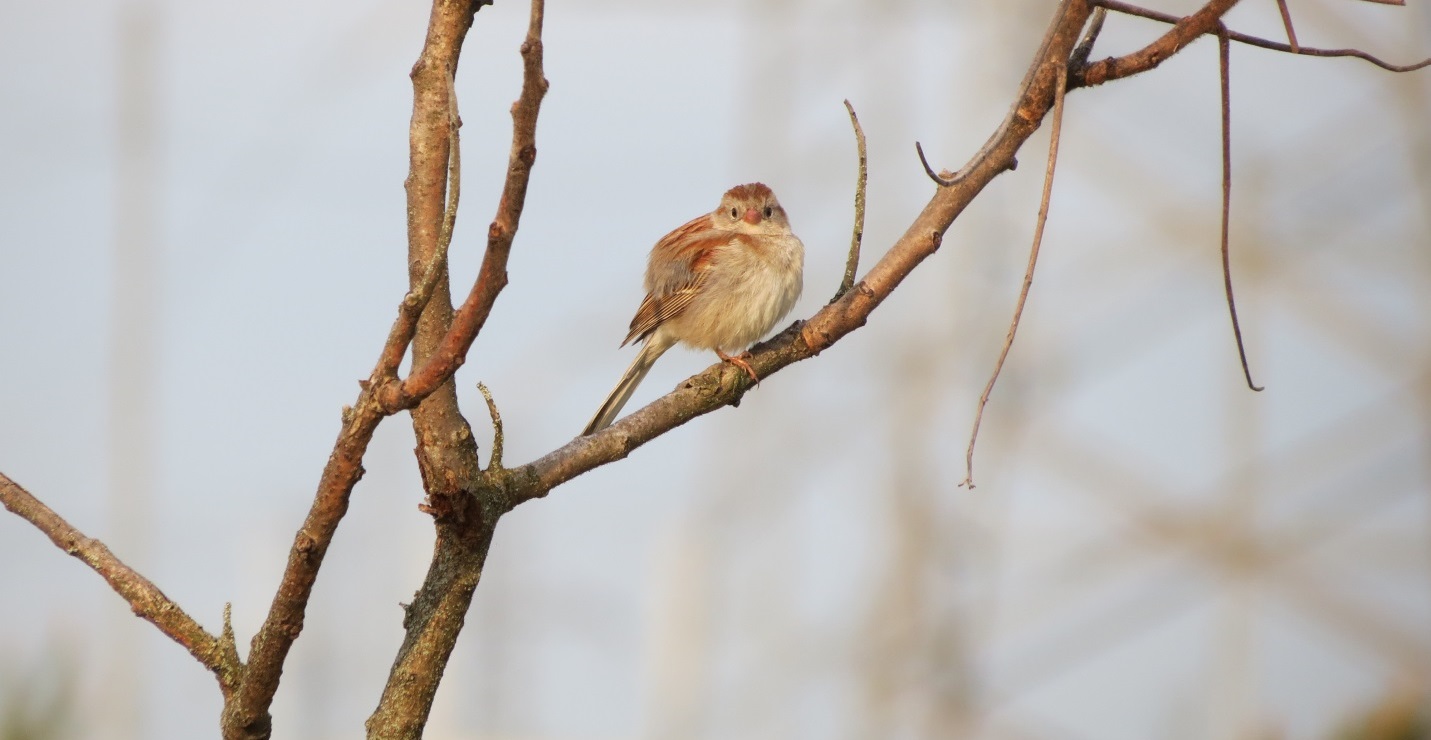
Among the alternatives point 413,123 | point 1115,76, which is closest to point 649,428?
point 413,123

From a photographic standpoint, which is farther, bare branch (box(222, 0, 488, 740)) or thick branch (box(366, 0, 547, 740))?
thick branch (box(366, 0, 547, 740))

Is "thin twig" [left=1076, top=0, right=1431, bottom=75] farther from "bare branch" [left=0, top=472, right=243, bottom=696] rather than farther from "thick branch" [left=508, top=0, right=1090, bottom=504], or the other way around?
"bare branch" [left=0, top=472, right=243, bottom=696]

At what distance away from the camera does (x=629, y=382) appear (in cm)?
478

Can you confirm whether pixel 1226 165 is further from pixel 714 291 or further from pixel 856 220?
pixel 714 291

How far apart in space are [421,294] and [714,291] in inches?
130

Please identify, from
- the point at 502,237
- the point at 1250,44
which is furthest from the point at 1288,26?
the point at 502,237

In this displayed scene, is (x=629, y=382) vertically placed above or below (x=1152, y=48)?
above

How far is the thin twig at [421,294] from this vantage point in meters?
1.80

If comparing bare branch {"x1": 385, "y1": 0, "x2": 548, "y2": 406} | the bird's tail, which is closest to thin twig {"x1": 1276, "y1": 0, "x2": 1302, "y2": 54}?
bare branch {"x1": 385, "y1": 0, "x2": 548, "y2": 406}

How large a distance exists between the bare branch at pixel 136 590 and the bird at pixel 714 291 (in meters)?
2.53

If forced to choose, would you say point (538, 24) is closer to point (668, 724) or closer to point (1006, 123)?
point (1006, 123)

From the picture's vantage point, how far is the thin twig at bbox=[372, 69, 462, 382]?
180cm

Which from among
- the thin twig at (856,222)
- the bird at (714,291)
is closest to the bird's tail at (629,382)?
the bird at (714,291)

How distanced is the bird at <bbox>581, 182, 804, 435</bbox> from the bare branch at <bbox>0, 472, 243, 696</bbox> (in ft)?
8.30
